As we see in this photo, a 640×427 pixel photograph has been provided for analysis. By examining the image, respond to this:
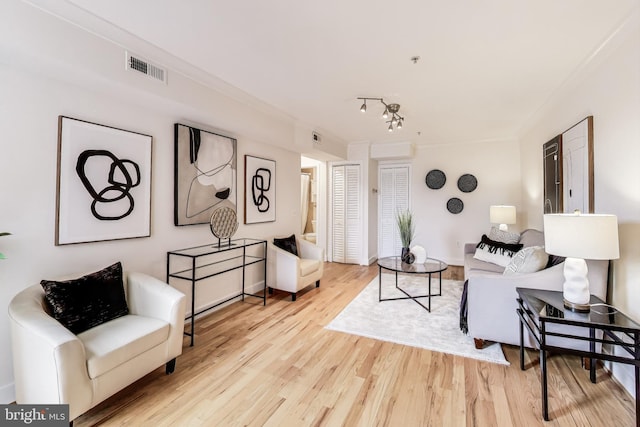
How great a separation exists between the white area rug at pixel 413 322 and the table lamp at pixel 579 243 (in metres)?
0.83

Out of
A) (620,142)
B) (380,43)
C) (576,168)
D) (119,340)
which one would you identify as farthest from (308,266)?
(620,142)

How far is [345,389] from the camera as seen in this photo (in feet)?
6.40

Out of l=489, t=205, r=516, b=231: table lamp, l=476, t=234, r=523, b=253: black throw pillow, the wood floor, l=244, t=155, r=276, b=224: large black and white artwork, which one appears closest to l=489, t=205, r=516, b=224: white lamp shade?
l=489, t=205, r=516, b=231: table lamp

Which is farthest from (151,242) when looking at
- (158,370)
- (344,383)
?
(344,383)

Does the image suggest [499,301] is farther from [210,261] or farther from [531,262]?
[210,261]

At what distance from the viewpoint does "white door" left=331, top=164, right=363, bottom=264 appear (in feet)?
19.2

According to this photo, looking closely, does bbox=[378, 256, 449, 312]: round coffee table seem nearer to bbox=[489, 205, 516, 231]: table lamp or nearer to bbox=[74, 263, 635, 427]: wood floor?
bbox=[74, 263, 635, 427]: wood floor

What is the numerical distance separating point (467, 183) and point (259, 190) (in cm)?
411

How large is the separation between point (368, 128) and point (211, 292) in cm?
339

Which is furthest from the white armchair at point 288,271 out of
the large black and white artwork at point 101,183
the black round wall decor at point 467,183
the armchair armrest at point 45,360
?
the black round wall decor at point 467,183

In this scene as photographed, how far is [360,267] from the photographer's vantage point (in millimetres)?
5633

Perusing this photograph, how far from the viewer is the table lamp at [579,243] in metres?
1.67

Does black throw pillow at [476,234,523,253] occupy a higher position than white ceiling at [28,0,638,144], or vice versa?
white ceiling at [28,0,638,144]

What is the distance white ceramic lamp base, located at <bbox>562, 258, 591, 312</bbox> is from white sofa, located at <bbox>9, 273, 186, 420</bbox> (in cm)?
266
